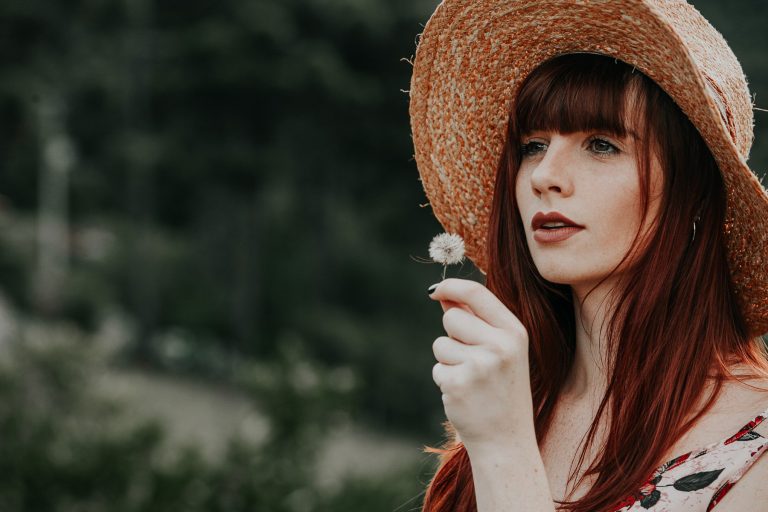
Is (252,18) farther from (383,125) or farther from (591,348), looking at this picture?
(591,348)

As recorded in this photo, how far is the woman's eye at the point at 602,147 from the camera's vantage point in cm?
144

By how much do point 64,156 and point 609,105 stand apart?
22.0 m

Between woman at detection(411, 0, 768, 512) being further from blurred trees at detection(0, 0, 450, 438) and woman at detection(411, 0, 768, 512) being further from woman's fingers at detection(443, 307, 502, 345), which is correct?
blurred trees at detection(0, 0, 450, 438)

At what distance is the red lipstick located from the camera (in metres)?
1.42

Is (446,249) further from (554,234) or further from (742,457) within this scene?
(742,457)

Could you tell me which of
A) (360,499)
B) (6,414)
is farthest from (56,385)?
(360,499)

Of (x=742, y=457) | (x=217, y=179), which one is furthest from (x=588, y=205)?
(x=217, y=179)

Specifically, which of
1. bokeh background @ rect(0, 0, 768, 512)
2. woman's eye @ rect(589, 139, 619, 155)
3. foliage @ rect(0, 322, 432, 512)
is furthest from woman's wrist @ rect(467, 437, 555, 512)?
bokeh background @ rect(0, 0, 768, 512)

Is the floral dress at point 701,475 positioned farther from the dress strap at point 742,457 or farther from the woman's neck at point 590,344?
the woman's neck at point 590,344

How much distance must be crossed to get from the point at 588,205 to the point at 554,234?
0.07 m

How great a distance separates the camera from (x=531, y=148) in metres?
1.59

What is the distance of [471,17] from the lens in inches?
65.2

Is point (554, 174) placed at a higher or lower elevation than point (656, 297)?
higher

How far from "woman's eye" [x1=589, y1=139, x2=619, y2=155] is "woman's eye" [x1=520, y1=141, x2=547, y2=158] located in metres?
0.12
